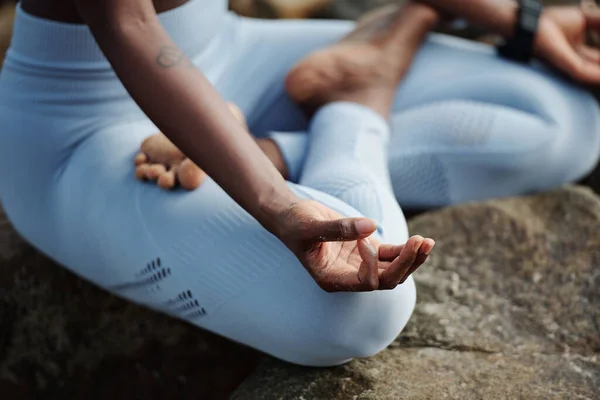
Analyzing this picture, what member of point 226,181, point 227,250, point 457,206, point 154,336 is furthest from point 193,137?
point 457,206

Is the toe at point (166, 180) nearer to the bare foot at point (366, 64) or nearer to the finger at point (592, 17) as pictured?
the bare foot at point (366, 64)

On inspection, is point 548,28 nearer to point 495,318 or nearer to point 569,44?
point 569,44

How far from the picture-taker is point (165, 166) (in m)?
1.25

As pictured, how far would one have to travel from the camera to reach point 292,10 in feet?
9.83

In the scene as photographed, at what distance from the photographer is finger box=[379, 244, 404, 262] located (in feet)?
3.21

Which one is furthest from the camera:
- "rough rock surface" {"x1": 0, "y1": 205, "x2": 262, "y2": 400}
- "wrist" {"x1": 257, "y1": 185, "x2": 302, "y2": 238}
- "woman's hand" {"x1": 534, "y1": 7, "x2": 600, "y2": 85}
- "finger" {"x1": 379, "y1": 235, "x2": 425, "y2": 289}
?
"woman's hand" {"x1": 534, "y1": 7, "x2": 600, "y2": 85}

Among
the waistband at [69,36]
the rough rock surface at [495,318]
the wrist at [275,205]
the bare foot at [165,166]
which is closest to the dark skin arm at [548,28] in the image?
the rough rock surface at [495,318]

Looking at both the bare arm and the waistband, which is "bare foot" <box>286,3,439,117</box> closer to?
the waistband

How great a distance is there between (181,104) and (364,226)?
0.33 metres

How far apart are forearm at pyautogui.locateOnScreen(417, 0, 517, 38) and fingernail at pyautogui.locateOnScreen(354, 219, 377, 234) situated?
3.04 ft

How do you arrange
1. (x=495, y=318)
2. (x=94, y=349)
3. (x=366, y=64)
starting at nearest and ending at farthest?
(x=495, y=318) → (x=94, y=349) → (x=366, y=64)

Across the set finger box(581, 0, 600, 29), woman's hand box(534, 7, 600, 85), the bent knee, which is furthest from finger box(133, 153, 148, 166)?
finger box(581, 0, 600, 29)

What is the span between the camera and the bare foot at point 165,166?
1.22 m

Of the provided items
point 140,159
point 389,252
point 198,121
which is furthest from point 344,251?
point 140,159
